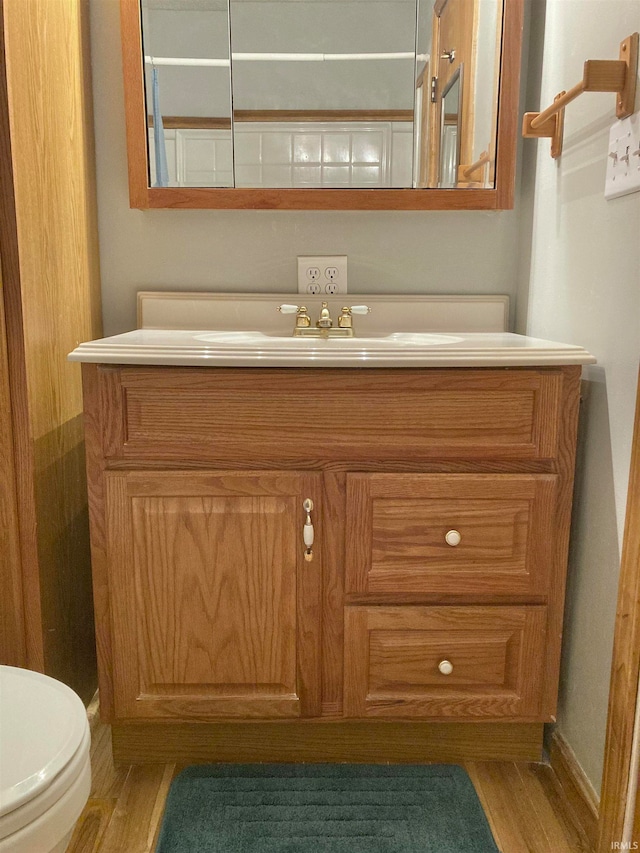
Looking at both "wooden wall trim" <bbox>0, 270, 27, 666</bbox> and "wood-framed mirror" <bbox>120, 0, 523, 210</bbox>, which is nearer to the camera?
"wooden wall trim" <bbox>0, 270, 27, 666</bbox>

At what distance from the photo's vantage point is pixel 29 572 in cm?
114

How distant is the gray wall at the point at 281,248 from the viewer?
1.45 meters

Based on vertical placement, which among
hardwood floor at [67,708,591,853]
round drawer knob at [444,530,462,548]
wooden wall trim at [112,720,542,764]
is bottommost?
hardwood floor at [67,708,591,853]

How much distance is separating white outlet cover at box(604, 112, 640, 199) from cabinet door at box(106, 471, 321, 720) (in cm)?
67

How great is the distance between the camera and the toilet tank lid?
0.66 m

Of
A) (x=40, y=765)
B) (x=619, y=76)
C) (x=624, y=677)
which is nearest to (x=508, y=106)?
(x=619, y=76)

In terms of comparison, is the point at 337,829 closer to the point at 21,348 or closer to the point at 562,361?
the point at 562,361

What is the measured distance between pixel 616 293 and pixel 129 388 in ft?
2.61

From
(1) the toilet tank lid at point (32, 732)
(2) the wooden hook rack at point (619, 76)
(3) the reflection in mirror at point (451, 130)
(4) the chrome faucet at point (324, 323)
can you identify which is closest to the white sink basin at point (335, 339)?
(4) the chrome faucet at point (324, 323)

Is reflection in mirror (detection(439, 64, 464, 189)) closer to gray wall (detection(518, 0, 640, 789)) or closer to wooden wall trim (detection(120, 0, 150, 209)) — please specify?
gray wall (detection(518, 0, 640, 789))

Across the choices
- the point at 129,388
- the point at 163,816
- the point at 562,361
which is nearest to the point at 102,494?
the point at 129,388

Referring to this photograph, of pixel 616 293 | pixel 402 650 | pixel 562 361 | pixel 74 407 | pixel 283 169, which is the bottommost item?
pixel 402 650

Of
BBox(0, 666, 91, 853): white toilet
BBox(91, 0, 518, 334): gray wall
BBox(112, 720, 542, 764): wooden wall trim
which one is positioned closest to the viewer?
BBox(0, 666, 91, 853): white toilet

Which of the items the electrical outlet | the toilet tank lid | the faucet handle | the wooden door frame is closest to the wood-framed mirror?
the electrical outlet
